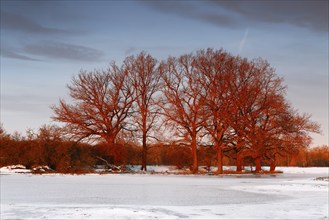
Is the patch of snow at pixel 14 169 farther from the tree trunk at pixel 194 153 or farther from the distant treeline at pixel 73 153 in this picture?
the tree trunk at pixel 194 153

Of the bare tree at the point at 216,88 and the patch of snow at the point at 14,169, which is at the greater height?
the bare tree at the point at 216,88

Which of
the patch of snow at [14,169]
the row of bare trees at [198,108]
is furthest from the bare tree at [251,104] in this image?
the patch of snow at [14,169]

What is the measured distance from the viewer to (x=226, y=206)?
1628 centimetres

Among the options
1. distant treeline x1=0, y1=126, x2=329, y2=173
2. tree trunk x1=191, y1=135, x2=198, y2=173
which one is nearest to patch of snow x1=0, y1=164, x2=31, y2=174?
distant treeline x1=0, y1=126, x2=329, y2=173

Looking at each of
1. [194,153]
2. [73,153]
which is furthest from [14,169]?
[194,153]

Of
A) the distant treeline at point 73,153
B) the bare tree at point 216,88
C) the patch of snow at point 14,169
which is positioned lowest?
the patch of snow at point 14,169

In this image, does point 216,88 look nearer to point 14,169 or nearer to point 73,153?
point 73,153

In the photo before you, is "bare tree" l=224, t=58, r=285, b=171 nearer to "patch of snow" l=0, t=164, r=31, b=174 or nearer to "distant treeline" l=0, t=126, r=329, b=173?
"distant treeline" l=0, t=126, r=329, b=173

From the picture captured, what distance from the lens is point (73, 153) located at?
43594 millimetres

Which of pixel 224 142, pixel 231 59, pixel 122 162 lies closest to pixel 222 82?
pixel 231 59

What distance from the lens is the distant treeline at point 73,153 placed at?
40.8 m

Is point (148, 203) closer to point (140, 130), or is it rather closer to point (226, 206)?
point (226, 206)

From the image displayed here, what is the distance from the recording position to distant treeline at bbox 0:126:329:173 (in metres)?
40.8

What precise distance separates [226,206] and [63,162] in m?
27.8
